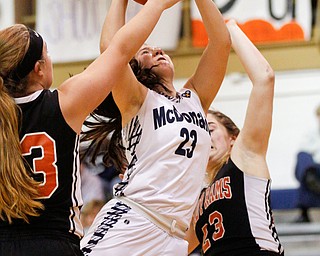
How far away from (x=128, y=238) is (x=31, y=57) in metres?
0.88

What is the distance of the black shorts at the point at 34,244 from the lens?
2.70 meters

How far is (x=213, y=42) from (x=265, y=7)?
684cm

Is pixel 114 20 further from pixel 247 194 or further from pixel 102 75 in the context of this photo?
pixel 247 194

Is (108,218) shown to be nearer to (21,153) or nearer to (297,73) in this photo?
(21,153)

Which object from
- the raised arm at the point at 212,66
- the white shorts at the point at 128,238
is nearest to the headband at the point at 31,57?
the white shorts at the point at 128,238

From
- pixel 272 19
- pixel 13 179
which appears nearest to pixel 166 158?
pixel 13 179

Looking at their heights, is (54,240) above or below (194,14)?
above

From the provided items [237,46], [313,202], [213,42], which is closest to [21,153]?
[213,42]

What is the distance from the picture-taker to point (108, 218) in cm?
334

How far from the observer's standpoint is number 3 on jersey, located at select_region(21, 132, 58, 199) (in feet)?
9.11

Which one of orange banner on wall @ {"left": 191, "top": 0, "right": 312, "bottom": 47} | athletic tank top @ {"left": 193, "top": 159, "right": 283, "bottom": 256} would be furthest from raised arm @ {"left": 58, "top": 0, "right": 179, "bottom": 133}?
orange banner on wall @ {"left": 191, "top": 0, "right": 312, "bottom": 47}

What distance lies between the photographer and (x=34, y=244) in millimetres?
2717

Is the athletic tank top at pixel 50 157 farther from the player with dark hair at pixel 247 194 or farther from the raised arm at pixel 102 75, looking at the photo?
the player with dark hair at pixel 247 194

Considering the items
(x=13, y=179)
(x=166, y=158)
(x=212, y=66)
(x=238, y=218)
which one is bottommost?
(x=238, y=218)
